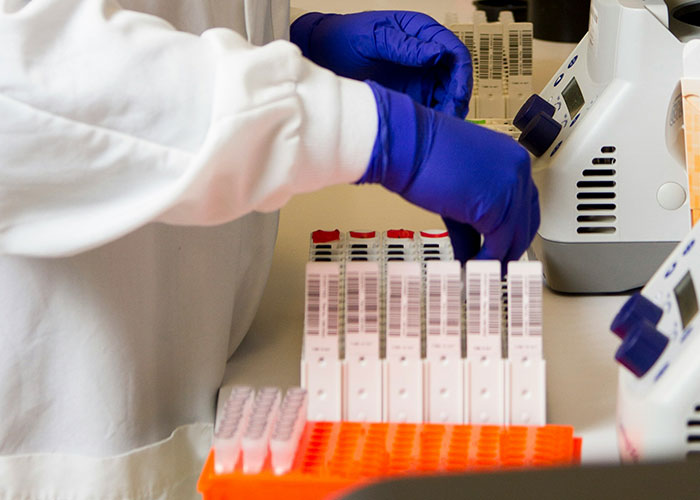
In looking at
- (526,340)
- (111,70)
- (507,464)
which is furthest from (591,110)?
(111,70)

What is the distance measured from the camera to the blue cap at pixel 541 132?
49.9 inches

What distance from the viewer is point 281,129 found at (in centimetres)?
75

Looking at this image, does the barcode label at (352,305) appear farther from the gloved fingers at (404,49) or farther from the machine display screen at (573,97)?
Result: the machine display screen at (573,97)

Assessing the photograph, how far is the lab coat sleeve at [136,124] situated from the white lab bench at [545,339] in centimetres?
34

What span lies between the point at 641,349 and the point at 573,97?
2.08ft

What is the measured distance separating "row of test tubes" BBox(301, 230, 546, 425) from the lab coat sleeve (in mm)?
153

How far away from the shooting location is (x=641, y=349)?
78 centimetres

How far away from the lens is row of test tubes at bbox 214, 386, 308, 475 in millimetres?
768

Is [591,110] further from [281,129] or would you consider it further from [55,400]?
[55,400]

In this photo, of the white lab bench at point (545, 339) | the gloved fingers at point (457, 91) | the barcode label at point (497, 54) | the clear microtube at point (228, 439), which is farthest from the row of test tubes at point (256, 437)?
the barcode label at point (497, 54)

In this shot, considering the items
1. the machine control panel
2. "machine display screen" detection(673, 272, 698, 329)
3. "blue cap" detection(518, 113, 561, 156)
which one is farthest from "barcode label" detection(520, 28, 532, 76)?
"machine display screen" detection(673, 272, 698, 329)

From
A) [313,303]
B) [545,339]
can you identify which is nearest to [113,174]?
[313,303]

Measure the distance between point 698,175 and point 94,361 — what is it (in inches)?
27.5

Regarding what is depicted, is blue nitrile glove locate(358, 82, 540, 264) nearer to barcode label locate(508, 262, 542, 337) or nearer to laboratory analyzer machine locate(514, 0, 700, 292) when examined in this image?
barcode label locate(508, 262, 542, 337)
